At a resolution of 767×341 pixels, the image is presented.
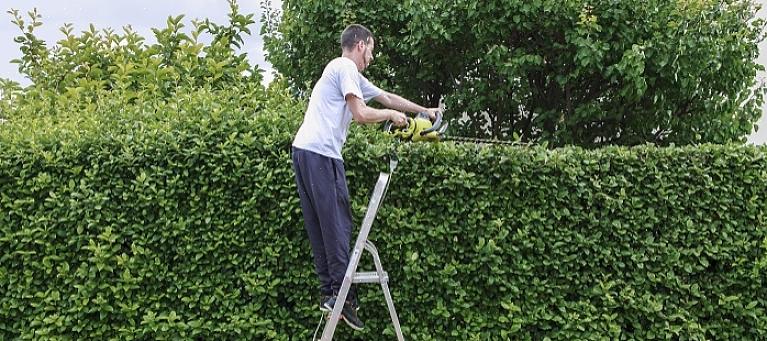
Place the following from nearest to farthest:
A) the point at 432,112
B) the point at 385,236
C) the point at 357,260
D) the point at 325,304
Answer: the point at 357,260 → the point at 325,304 → the point at 432,112 → the point at 385,236

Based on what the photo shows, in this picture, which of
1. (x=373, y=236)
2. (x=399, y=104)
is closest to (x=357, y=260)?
(x=373, y=236)

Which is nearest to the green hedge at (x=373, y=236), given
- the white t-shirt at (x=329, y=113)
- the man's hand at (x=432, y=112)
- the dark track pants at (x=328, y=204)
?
the man's hand at (x=432, y=112)

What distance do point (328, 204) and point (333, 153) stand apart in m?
0.27

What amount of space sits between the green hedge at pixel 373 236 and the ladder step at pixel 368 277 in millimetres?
388

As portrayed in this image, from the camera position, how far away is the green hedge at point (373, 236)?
5.01 metres

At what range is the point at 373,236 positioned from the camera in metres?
4.98

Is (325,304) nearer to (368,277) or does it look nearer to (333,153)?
(368,277)

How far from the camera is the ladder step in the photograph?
4513mm

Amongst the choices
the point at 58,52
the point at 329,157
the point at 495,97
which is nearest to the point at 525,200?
the point at 329,157

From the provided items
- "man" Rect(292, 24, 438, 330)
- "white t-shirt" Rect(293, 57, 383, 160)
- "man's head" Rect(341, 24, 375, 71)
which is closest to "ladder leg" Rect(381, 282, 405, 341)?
"man" Rect(292, 24, 438, 330)

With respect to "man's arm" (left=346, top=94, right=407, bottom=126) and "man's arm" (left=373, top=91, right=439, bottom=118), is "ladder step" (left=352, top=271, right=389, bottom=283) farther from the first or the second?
"man's arm" (left=373, top=91, right=439, bottom=118)

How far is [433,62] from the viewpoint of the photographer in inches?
300

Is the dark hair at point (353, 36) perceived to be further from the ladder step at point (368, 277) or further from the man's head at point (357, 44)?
the ladder step at point (368, 277)

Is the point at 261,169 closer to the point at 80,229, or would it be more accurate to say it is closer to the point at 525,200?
the point at 80,229
